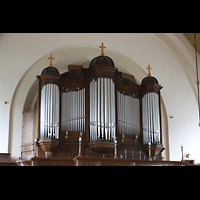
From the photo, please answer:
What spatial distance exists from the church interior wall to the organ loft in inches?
28.5

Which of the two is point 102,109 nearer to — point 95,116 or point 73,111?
point 95,116

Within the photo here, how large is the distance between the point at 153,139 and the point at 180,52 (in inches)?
135

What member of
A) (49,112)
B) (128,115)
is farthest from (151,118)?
(49,112)

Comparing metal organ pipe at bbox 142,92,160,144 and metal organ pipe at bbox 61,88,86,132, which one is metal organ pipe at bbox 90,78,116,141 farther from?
metal organ pipe at bbox 142,92,160,144

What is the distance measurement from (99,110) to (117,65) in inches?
113

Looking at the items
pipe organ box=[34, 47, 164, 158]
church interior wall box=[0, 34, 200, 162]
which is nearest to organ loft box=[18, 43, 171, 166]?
pipe organ box=[34, 47, 164, 158]

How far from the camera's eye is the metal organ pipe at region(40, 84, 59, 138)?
11.7 meters

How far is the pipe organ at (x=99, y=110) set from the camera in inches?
468
